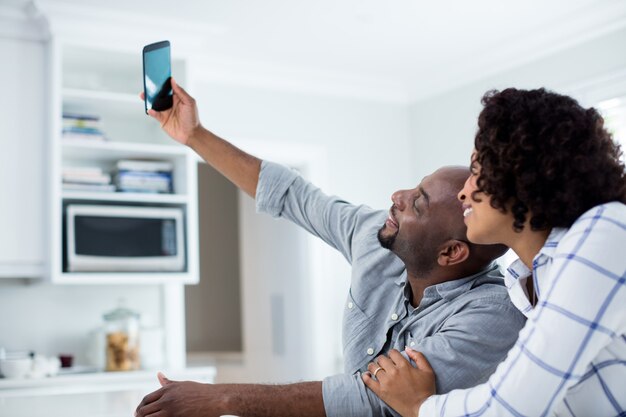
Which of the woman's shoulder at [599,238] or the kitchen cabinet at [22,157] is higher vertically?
the kitchen cabinet at [22,157]

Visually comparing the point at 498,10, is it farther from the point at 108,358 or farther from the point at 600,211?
the point at 600,211

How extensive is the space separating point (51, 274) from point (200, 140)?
191 centimetres

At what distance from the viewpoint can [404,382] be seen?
4.42 feet

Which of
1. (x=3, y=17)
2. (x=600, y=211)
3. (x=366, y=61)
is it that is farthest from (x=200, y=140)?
(x=366, y=61)

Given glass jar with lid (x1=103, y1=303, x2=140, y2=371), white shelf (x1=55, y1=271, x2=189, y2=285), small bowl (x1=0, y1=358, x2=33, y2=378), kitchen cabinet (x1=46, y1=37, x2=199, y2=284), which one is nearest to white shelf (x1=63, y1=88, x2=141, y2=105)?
kitchen cabinet (x1=46, y1=37, x2=199, y2=284)

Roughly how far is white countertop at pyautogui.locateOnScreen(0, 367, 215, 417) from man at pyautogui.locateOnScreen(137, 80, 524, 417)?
1802 millimetres

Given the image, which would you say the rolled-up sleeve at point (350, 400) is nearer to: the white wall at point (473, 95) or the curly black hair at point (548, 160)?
the curly black hair at point (548, 160)

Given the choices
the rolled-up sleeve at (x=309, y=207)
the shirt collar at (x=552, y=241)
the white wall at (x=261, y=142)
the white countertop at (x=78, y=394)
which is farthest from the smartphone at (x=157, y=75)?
the white wall at (x=261, y=142)

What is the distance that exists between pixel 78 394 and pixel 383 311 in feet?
7.53

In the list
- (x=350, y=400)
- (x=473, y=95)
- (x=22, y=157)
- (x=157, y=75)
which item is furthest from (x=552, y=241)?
(x=473, y=95)

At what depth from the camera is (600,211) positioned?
1109mm

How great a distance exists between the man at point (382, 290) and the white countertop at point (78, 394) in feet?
5.91

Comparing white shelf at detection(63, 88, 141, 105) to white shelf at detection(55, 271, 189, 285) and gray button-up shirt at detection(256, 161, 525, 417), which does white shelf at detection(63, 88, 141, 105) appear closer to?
white shelf at detection(55, 271, 189, 285)

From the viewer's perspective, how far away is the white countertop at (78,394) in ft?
11.2
